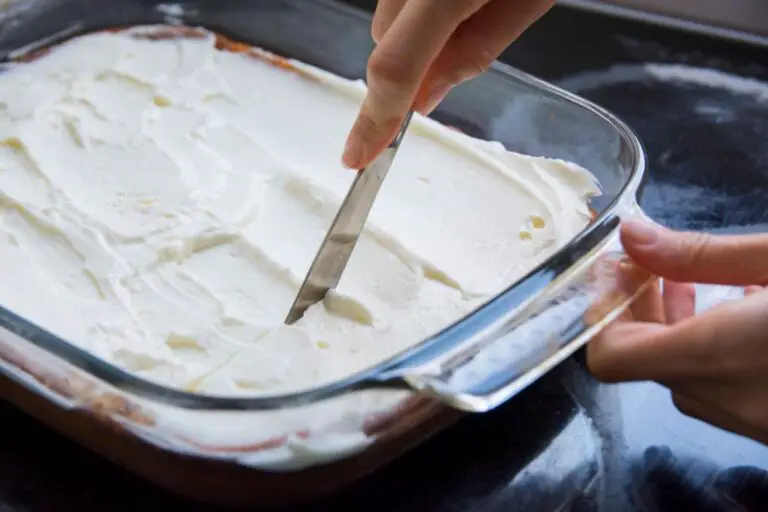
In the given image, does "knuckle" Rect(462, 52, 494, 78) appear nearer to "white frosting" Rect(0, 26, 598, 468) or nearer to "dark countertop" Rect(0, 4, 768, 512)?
"white frosting" Rect(0, 26, 598, 468)

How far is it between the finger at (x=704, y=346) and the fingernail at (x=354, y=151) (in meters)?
0.27

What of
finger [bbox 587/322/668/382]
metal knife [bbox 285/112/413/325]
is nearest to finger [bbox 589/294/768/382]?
finger [bbox 587/322/668/382]

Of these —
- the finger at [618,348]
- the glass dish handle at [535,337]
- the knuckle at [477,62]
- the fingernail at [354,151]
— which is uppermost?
the knuckle at [477,62]

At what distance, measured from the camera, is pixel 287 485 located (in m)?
0.66

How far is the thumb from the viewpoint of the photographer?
0.73 metres

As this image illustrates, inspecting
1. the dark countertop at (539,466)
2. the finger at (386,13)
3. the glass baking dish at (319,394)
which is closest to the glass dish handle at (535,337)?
the glass baking dish at (319,394)

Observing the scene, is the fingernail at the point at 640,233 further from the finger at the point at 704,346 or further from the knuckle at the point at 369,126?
the knuckle at the point at 369,126

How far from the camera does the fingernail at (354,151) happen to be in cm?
A: 76

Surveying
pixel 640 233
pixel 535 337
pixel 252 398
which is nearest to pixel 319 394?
pixel 252 398

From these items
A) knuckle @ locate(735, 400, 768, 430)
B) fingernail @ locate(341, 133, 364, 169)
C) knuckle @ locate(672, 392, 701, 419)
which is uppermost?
fingernail @ locate(341, 133, 364, 169)

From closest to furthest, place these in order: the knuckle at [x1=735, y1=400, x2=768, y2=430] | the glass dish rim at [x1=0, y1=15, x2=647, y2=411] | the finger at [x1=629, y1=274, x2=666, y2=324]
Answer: the glass dish rim at [x1=0, y1=15, x2=647, y2=411]
the knuckle at [x1=735, y1=400, x2=768, y2=430]
the finger at [x1=629, y1=274, x2=666, y2=324]

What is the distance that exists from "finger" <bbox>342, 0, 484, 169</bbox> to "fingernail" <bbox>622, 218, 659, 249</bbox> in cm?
22

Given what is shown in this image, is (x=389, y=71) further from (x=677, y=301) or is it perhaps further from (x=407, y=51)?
(x=677, y=301)

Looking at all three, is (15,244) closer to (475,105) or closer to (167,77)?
(167,77)
